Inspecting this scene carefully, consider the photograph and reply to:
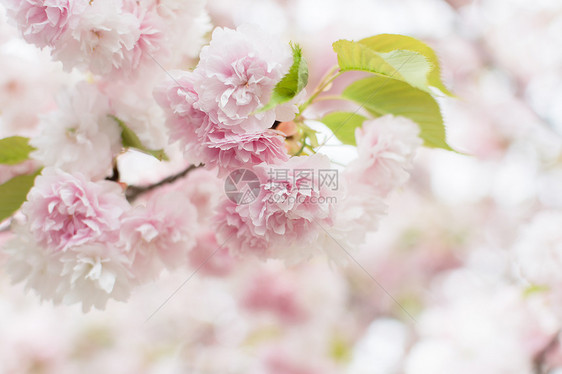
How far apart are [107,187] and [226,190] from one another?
6.1 inches

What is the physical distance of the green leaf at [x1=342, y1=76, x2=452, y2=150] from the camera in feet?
2.00

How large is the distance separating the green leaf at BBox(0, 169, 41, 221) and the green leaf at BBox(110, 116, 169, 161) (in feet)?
0.46

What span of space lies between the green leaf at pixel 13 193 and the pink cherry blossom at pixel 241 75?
0.34m

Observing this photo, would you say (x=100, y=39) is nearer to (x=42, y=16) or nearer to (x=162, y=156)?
(x=42, y=16)

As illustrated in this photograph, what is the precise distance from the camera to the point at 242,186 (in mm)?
527

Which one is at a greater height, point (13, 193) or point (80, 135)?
point (80, 135)

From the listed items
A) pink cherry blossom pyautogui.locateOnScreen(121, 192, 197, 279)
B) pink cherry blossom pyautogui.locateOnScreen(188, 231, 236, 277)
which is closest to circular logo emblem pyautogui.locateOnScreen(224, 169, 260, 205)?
pink cherry blossom pyautogui.locateOnScreen(121, 192, 197, 279)

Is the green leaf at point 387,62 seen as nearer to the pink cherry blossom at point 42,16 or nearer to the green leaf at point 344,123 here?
the green leaf at point 344,123

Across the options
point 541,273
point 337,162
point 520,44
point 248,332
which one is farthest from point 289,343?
point 520,44

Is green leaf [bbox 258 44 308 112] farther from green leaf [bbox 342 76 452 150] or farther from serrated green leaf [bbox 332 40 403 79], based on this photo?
green leaf [bbox 342 76 452 150]

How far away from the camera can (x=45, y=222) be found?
1.84 feet

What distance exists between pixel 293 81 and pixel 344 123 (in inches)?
7.8

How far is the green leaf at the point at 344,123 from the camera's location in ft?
2.11

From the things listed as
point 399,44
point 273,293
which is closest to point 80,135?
point 399,44
